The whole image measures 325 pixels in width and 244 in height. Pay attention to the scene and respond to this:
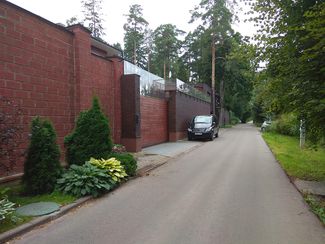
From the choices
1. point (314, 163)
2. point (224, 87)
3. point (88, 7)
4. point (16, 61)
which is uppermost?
point (88, 7)

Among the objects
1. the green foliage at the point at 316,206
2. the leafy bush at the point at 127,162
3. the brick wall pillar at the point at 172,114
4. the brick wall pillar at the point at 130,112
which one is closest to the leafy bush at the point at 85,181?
the leafy bush at the point at 127,162

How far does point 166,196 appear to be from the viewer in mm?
6734

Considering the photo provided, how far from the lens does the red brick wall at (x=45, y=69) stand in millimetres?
7305

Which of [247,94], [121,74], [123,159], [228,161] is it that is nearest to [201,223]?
[123,159]

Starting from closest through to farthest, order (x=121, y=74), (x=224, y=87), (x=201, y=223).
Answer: (x=201, y=223), (x=121, y=74), (x=224, y=87)

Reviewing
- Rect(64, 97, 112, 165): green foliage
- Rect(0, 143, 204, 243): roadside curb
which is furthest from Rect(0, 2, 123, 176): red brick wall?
Rect(0, 143, 204, 243): roadside curb

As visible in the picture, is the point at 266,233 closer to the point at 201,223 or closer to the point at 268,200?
the point at 201,223

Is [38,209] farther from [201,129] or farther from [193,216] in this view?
[201,129]

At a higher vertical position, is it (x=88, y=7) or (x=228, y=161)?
(x=88, y=7)

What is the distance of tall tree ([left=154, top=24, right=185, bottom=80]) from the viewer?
48.8 metres

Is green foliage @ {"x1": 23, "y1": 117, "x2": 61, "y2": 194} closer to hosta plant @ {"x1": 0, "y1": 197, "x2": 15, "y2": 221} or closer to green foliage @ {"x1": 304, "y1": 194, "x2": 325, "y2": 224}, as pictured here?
hosta plant @ {"x1": 0, "y1": 197, "x2": 15, "y2": 221}

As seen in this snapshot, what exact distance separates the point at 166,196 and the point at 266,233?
2614 mm

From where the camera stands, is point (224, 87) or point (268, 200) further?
point (224, 87)

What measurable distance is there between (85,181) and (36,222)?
1.93 meters
